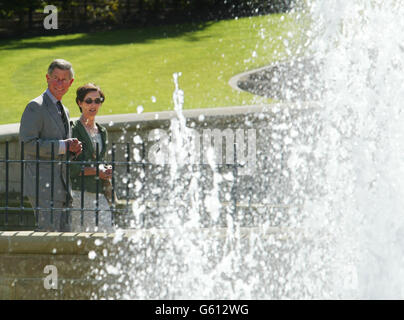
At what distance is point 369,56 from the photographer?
931 centimetres

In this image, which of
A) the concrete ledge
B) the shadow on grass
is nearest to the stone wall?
the concrete ledge

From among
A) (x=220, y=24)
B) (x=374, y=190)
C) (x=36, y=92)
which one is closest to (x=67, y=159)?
(x=374, y=190)

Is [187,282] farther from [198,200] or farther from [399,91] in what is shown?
[399,91]

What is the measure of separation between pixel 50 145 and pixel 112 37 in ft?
55.3

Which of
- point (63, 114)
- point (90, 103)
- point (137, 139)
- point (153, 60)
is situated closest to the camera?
point (63, 114)

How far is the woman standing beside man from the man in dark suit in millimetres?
163

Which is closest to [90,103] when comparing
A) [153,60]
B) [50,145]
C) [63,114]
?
[63,114]

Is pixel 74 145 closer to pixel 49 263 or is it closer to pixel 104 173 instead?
pixel 104 173

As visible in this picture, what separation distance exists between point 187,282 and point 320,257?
48.1 inches

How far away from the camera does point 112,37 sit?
78.7ft

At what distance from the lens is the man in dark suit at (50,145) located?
748cm

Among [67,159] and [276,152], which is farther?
[276,152]
